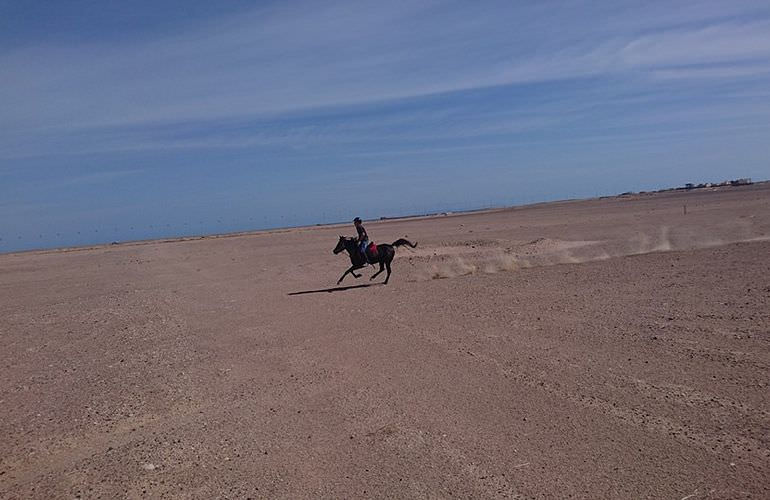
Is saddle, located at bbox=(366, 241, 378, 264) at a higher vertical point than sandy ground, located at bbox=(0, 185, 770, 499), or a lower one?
higher

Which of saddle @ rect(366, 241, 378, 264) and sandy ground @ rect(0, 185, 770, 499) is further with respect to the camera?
saddle @ rect(366, 241, 378, 264)

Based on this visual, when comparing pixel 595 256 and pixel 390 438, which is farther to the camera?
pixel 595 256

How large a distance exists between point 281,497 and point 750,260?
19.0 meters

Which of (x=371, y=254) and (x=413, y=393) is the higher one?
(x=371, y=254)

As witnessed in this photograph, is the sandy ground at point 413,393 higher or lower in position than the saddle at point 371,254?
lower

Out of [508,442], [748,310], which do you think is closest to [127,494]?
[508,442]

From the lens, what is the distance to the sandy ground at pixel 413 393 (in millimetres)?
6637

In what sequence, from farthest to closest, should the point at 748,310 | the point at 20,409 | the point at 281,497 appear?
the point at 748,310 → the point at 20,409 → the point at 281,497

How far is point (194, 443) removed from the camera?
7844 mm

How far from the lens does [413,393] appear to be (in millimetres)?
9336

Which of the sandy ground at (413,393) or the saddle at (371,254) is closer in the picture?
the sandy ground at (413,393)

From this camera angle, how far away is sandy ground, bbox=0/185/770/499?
6637 millimetres

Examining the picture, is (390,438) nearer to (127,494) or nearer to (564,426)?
(564,426)

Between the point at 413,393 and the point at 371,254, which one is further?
the point at 371,254
